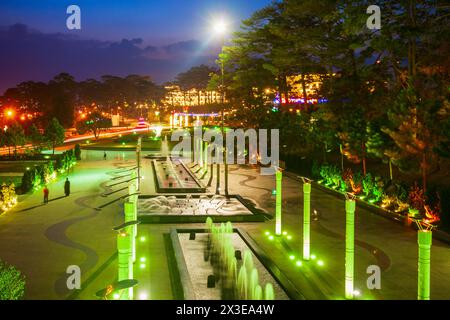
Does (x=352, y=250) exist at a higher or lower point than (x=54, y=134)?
lower

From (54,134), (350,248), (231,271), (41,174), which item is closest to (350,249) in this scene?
(350,248)

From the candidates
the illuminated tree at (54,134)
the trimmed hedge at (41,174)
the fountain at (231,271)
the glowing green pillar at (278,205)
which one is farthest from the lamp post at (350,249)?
the illuminated tree at (54,134)

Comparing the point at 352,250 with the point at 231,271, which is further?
the point at 231,271

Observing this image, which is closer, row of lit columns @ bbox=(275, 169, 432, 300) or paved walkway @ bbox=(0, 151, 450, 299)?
row of lit columns @ bbox=(275, 169, 432, 300)

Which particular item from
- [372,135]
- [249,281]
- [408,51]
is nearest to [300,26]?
[408,51]

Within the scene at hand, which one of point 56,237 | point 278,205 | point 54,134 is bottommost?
point 56,237

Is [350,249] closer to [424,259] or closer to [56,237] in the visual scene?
[424,259]

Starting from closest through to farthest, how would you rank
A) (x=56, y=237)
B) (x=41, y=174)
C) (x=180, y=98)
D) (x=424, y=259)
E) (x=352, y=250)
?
(x=424, y=259), (x=352, y=250), (x=56, y=237), (x=41, y=174), (x=180, y=98)

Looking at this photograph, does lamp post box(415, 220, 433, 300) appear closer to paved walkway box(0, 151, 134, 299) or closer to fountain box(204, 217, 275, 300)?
fountain box(204, 217, 275, 300)

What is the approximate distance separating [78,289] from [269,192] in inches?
628

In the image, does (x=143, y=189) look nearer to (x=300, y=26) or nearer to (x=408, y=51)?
(x=408, y=51)

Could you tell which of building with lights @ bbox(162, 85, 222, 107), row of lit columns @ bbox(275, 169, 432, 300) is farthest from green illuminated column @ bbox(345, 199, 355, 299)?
building with lights @ bbox(162, 85, 222, 107)

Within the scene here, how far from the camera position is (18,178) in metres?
32.1

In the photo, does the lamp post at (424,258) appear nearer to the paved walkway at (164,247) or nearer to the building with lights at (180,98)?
the paved walkway at (164,247)
